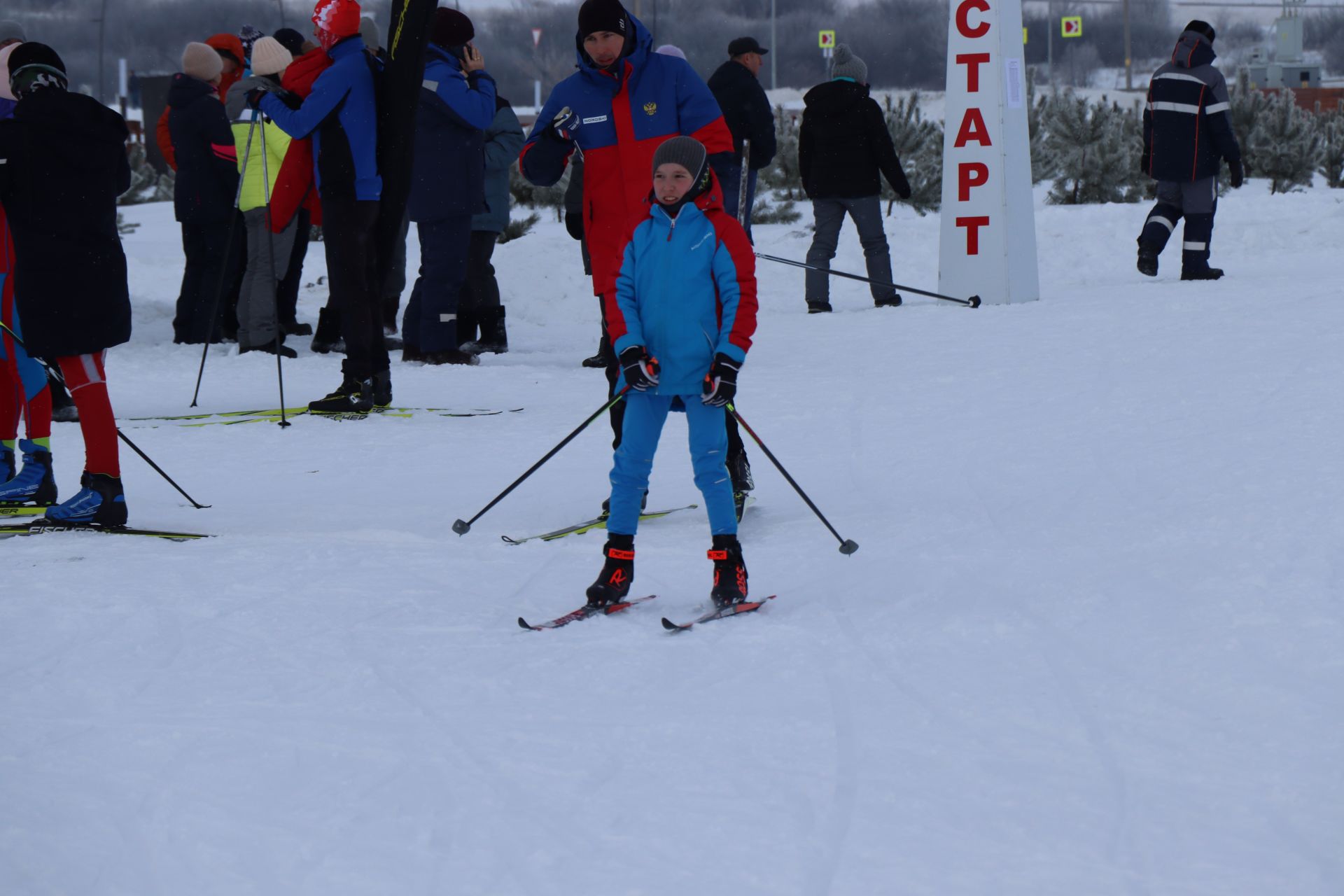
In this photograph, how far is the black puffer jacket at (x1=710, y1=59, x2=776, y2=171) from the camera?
9.91 meters

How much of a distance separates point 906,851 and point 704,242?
6.75 ft

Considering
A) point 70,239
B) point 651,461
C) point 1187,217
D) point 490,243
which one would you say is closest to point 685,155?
point 651,461

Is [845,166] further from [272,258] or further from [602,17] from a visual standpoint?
[602,17]

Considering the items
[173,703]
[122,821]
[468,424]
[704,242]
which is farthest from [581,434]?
[122,821]

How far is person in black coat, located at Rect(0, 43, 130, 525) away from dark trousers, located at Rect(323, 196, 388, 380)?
7.11 feet

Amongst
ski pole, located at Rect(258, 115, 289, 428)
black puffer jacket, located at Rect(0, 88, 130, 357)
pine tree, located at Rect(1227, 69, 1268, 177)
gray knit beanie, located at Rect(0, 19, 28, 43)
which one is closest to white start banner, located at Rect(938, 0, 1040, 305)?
ski pole, located at Rect(258, 115, 289, 428)

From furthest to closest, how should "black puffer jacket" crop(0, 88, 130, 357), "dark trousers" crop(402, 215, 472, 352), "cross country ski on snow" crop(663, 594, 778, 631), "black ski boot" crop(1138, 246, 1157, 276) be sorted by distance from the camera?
1. "black ski boot" crop(1138, 246, 1157, 276)
2. "dark trousers" crop(402, 215, 472, 352)
3. "black puffer jacket" crop(0, 88, 130, 357)
4. "cross country ski on snow" crop(663, 594, 778, 631)

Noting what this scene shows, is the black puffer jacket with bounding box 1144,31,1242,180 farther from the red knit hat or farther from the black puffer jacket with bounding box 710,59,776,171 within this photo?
the red knit hat

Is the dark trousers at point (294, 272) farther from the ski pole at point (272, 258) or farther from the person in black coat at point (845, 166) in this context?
the person in black coat at point (845, 166)

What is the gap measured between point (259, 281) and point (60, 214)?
4243 mm

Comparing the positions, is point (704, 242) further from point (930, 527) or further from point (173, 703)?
point (173, 703)

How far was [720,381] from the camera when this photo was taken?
423 cm

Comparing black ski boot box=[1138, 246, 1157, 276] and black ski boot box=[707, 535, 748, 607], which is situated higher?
black ski boot box=[1138, 246, 1157, 276]

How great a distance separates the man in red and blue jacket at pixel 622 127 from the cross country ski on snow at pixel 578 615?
47.6 inches
